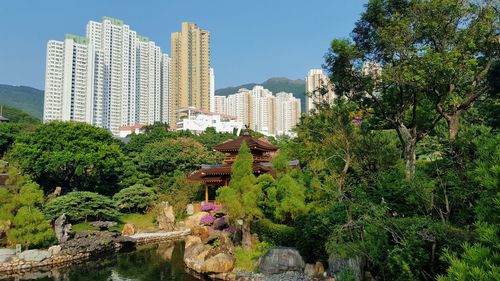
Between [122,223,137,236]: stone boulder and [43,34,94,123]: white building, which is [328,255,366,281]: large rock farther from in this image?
[43,34,94,123]: white building

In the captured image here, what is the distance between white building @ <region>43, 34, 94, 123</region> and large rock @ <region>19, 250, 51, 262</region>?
65.5 meters

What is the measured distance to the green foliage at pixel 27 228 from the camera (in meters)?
14.7

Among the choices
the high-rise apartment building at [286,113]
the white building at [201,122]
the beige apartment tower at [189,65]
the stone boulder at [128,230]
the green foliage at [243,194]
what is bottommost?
the stone boulder at [128,230]

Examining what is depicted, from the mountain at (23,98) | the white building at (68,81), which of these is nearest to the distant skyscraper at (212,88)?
the white building at (68,81)

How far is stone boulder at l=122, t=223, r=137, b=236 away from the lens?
20484mm

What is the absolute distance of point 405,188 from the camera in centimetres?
963

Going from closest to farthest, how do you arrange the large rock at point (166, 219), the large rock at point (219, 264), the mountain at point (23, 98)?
the large rock at point (219, 264)
the large rock at point (166, 219)
the mountain at point (23, 98)

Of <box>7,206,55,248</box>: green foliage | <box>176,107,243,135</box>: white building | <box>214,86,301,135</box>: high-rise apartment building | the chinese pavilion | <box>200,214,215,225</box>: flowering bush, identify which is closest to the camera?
<box>7,206,55,248</box>: green foliage

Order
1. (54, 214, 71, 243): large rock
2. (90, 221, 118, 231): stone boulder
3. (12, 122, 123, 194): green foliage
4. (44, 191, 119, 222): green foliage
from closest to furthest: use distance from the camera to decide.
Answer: (54, 214, 71, 243): large rock, (44, 191, 119, 222): green foliage, (90, 221, 118, 231): stone boulder, (12, 122, 123, 194): green foliage

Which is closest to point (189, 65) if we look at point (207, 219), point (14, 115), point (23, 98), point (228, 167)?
point (14, 115)

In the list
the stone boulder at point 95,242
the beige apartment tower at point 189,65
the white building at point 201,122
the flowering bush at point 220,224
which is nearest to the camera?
the stone boulder at point 95,242

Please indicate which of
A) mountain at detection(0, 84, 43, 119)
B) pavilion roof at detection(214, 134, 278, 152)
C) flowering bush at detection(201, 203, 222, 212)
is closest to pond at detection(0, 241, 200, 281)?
flowering bush at detection(201, 203, 222, 212)

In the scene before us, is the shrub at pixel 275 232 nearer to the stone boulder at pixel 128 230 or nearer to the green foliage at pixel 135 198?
the stone boulder at pixel 128 230

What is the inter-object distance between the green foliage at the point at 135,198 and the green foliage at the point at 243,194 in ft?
35.3
